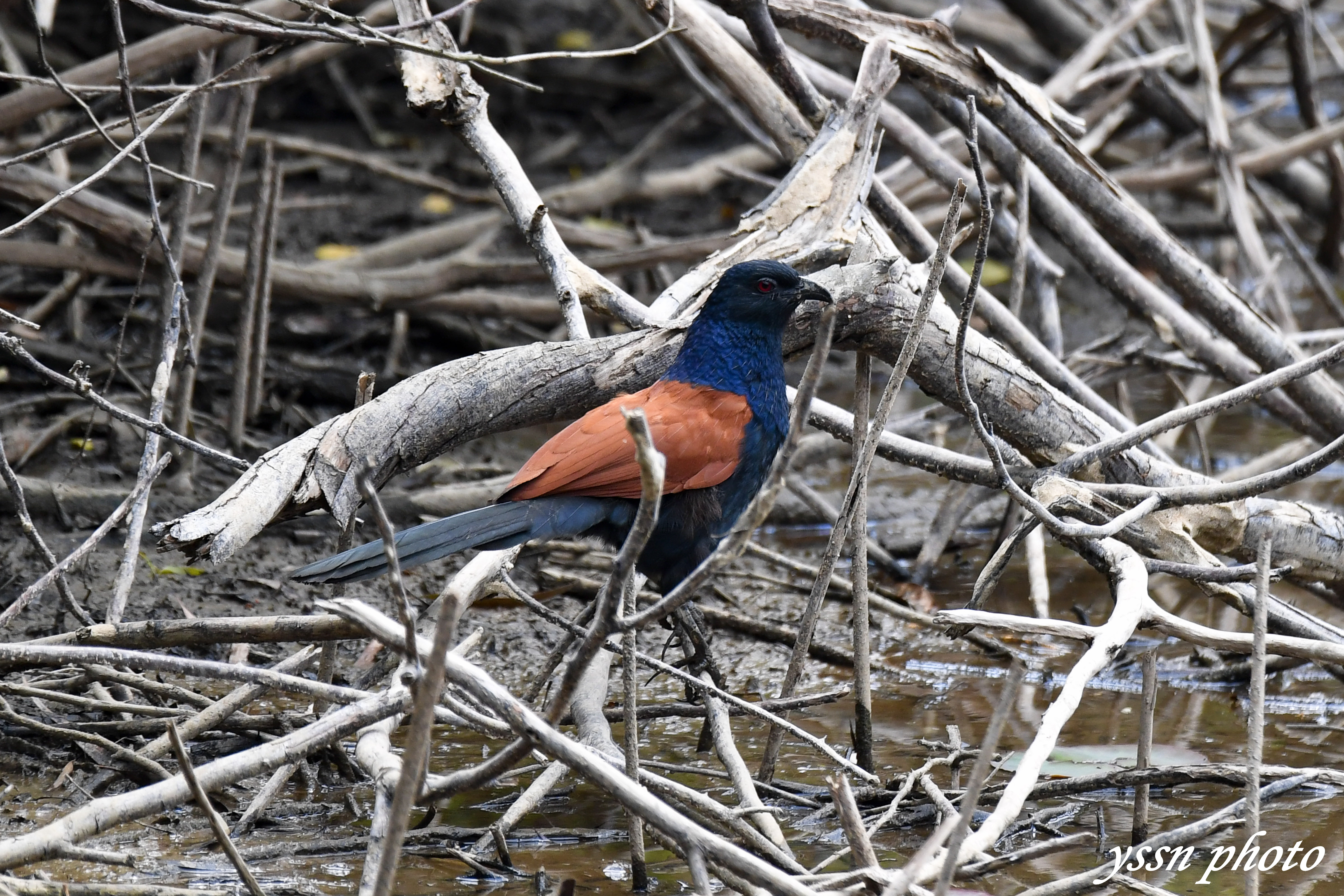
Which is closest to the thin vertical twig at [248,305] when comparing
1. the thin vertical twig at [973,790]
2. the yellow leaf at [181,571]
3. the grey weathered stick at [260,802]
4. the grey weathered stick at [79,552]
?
the yellow leaf at [181,571]

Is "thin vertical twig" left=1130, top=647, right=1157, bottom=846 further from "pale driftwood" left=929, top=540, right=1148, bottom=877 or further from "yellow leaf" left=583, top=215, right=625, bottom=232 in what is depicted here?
"yellow leaf" left=583, top=215, right=625, bottom=232

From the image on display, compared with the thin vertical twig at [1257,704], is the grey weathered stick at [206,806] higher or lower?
lower

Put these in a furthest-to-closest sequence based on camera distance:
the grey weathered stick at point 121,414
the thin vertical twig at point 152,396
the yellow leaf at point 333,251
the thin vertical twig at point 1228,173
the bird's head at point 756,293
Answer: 1. the yellow leaf at point 333,251
2. the thin vertical twig at point 1228,173
3. the bird's head at point 756,293
4. the thin vertical twig at point 152,396
5. the grey weathered stick at point 121,414

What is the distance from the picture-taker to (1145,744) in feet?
9.09

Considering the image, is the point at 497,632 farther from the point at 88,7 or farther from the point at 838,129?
the point at 88,7

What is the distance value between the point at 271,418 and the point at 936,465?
3132mm

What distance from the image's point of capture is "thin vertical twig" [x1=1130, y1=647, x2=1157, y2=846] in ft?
8.96

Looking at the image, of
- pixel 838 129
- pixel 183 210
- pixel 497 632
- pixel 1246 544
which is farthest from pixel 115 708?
pixel 1246 544

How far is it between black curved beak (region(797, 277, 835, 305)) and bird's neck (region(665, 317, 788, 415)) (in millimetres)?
183

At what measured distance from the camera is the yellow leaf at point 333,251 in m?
6.87

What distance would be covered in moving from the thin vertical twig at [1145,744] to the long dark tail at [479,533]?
1.36 m

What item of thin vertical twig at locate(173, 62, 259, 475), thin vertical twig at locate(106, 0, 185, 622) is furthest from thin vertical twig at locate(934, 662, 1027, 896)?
thin vertical twig at locate(173, 62, 259, 475)

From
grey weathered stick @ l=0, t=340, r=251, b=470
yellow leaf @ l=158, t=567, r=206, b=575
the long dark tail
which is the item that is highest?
grey weathered stick @ l=0, t=340, r=251, b=470

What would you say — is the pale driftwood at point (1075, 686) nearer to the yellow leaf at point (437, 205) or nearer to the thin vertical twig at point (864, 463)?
the thin vertical twig at point (864, 463)
